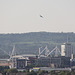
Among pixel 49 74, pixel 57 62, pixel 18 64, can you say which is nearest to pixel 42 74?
pixel 49 74

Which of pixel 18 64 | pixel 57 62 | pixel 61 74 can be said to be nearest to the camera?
pixel 61 74

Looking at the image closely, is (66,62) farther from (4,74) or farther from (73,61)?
(4,74)

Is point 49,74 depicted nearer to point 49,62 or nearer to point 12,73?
point 12,73

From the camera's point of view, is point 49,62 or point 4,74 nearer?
point 4,74

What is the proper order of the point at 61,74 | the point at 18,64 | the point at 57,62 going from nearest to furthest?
1. the point at 61,74
2. the point at 18,64
3. the point at 57,62

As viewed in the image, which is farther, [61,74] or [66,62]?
[66,62]

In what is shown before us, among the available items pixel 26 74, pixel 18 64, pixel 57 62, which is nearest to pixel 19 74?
pixel 26 74

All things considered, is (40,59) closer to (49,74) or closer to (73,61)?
(73,61)
